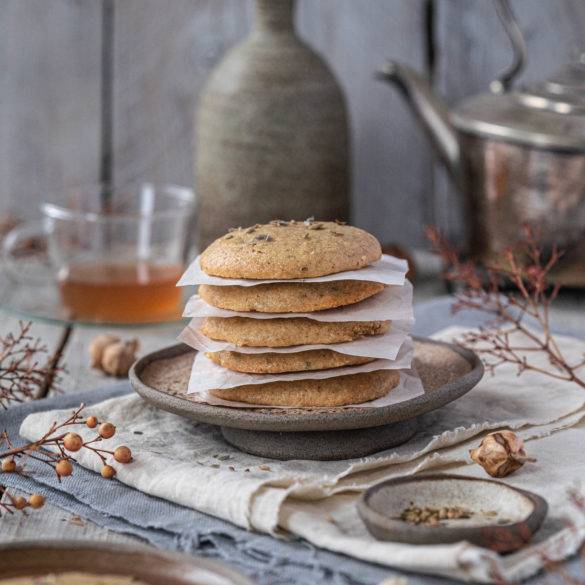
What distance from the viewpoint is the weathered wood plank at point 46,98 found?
240 cm

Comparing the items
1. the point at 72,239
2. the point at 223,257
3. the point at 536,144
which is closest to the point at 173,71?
the point at 72,239

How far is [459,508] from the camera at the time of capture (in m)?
0.94

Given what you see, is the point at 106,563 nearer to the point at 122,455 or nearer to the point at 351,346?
the point at 122,455

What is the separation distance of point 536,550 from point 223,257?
0.46 m

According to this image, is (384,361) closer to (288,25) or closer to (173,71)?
(288,25)

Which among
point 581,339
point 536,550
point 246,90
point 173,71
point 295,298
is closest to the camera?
point 536,550

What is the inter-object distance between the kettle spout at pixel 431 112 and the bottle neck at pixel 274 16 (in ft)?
0.71

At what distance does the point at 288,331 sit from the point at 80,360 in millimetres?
622

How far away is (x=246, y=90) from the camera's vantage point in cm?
206

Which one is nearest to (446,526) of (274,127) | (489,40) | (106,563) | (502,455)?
(502,455)

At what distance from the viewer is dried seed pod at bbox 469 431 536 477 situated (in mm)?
1043

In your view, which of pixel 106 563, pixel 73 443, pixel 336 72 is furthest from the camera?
pixel 336 72

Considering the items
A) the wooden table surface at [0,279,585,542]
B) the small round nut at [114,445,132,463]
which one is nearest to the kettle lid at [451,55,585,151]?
the wooden table surface at [0,279,585,542]

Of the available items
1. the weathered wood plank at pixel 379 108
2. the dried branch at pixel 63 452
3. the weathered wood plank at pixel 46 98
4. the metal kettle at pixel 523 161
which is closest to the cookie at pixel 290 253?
the dried branch at pixel 63 452
